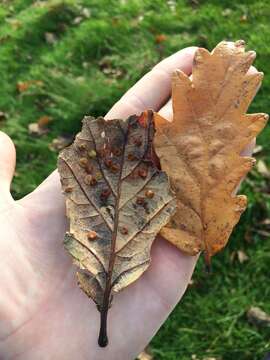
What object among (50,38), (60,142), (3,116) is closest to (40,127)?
(60,142)

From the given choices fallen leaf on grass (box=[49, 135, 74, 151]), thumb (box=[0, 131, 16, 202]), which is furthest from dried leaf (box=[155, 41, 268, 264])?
fallen leaf on grass (box=[49, 135, 74, 151])

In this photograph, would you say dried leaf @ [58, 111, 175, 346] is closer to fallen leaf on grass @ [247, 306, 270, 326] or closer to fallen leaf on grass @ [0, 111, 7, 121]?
fallen leaf on grass @ [247, 306, 270, 326]

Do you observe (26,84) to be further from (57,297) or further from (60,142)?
(57,297)

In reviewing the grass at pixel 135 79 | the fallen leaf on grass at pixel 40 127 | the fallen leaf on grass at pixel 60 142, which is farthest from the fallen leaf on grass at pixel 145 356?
the fallen leaf on grass at pixel 40 127

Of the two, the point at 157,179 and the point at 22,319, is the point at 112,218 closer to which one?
the point at 157,179

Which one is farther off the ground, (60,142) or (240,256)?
(60,142)
